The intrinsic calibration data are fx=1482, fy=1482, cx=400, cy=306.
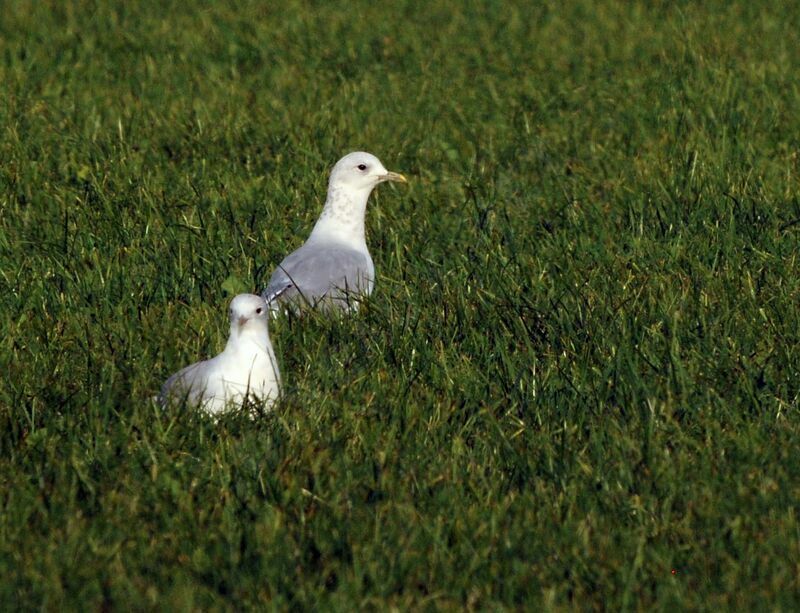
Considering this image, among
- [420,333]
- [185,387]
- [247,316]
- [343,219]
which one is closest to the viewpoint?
[185,387]

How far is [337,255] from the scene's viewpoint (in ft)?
20.9

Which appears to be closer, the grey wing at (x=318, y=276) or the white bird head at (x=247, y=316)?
the white bird head at (x=247, y=316)

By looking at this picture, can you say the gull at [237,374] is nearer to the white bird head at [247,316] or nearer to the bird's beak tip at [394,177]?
the white bird head at [247,316]

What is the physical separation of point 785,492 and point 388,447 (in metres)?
1.20

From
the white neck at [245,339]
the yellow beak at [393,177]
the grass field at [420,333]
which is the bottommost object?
the grass field at [420,333]

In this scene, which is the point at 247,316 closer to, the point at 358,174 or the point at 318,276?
the point at 318,276

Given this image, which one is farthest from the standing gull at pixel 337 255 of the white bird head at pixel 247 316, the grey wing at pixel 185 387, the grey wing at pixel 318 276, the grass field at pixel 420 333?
the grey wing at pixel 185 387

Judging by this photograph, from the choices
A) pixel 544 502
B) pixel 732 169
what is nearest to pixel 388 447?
pixel 544 502

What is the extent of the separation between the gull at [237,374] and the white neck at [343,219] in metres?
1.71

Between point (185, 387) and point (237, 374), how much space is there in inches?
6.9

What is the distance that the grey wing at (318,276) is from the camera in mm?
6070

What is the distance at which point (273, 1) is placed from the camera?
41.3ft

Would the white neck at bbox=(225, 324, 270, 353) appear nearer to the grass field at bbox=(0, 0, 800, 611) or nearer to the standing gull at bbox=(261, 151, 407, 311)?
the grass field at bbox=(0, 0, 800, 611)

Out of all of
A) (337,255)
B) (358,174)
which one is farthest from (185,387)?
(358,174)
